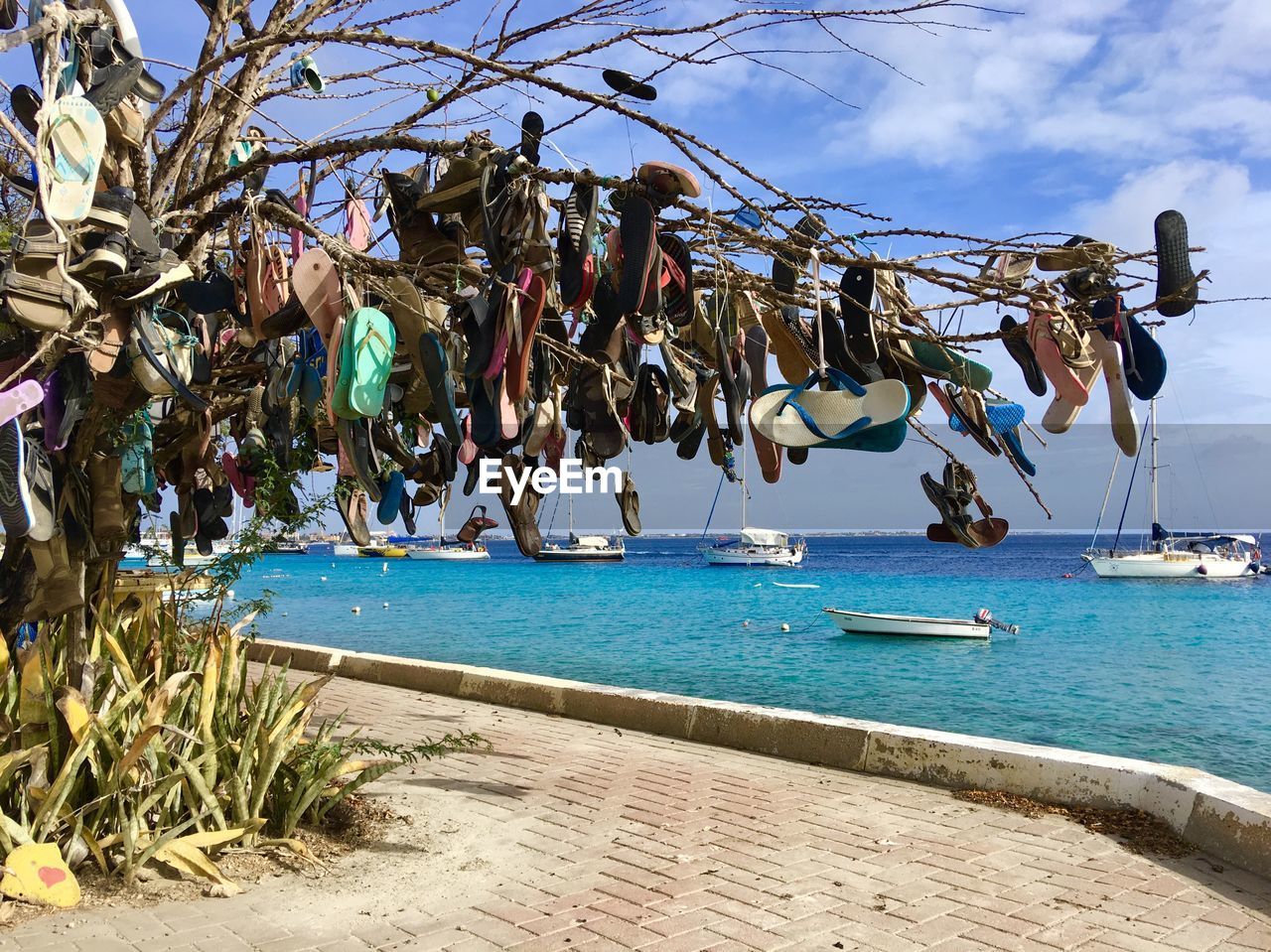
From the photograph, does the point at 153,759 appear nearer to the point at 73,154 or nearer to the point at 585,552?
the point at 73,154

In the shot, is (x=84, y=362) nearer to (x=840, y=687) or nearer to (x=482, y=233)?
(x=482, y=233)

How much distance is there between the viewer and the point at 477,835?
13.4 ft

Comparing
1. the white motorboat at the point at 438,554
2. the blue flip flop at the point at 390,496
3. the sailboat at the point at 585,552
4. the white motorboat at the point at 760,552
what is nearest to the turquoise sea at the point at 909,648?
the blue flip flop at the point at 390,496

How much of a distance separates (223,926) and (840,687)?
15.9 metres

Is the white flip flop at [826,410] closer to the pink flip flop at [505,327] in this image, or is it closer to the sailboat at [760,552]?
the pink flip flop at [505,327]

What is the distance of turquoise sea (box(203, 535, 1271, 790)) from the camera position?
15.2m

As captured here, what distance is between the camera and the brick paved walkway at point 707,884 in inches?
118

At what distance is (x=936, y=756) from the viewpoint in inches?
197

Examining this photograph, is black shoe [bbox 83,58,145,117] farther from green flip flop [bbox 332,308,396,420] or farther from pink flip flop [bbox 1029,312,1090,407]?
pink flip flop [bbox 1029,312,1090,407]

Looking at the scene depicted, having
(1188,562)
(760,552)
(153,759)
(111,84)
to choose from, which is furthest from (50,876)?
(760,552)

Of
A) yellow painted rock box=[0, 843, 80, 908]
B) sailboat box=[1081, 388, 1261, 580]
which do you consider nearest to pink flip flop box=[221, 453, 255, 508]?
yellow painted rock box=[0, 843, 80, 908]

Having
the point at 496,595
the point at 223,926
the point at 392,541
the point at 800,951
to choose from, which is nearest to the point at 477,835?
the point at 223,926
